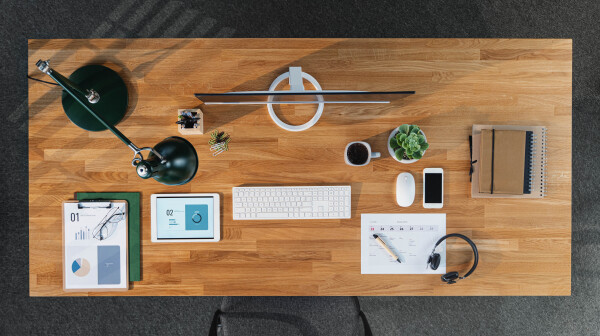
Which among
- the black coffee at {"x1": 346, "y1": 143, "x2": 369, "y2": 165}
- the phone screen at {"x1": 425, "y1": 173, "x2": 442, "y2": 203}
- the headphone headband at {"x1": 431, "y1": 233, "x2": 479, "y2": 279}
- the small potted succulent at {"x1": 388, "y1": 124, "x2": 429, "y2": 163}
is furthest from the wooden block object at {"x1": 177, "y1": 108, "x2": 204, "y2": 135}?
the headphone headband at {"x1": 431, "y1": 233, "x2": 479, "y2": 279}

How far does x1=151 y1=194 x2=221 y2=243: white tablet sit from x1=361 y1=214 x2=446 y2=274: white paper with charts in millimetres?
653

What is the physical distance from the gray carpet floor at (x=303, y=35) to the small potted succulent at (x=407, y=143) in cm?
105

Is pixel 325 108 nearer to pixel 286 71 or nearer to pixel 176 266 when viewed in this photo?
pixel 286 71

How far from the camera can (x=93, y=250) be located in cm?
141

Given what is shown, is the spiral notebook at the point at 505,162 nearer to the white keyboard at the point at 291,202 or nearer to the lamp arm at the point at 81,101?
the white keyboard at the point at 291,202

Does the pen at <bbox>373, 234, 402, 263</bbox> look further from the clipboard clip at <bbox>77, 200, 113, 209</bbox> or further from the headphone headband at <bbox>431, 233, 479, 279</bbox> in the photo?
the clipboard clip at <bbox>77, 200, 113, 209</bbox>

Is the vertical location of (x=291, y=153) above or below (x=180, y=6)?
below

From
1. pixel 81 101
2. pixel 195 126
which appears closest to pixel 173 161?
pixel 195 126

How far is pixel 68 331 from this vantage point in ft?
6.92

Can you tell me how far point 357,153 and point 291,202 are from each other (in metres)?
0.34

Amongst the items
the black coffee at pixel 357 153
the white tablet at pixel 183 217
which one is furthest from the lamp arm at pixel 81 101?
the black coffee at pixel 357 153

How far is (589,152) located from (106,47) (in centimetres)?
275

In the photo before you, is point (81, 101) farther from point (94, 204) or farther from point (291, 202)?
point (291, 202)

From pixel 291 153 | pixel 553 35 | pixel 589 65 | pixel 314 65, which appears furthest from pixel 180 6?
pixel 589 65
